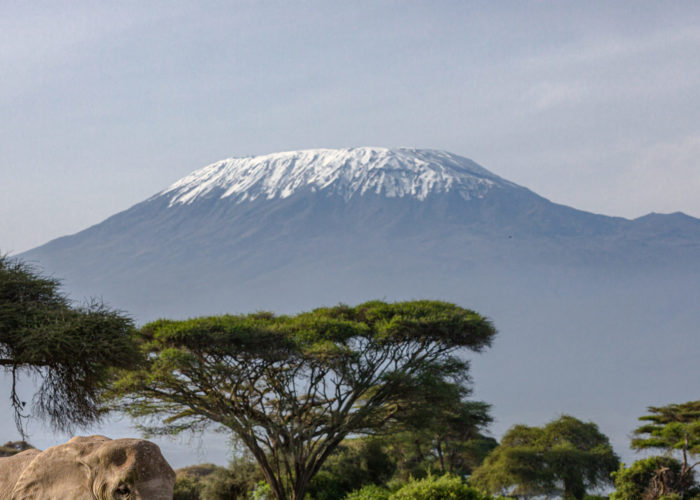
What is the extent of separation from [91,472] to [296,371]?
21162mm

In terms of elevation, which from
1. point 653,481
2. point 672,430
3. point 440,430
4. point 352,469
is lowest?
point 653,481

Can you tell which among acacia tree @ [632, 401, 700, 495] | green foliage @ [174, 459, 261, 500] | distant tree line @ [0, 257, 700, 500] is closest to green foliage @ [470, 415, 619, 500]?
distant tree line @ [0, 257, 700, 500]

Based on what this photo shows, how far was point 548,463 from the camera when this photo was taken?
32.9 meters

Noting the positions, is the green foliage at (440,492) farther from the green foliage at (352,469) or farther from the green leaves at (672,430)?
the green leaves at (672,430)

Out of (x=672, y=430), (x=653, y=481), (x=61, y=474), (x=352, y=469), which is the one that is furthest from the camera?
(x=352, y=469)

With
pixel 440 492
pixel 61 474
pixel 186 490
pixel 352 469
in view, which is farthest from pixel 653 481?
pixel 61 474

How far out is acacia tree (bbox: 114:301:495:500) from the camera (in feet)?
84.4

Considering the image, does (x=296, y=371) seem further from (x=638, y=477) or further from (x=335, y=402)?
(x=638, y=477)

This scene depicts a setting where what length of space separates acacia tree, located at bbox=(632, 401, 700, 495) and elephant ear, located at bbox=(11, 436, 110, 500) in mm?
24756

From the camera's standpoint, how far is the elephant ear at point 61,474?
22.3ft

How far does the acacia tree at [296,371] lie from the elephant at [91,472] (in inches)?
649

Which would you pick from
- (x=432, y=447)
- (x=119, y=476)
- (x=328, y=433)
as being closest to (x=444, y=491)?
(x=119, y=476)

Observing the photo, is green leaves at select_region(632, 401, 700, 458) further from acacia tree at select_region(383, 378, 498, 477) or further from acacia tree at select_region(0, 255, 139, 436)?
acacia tree at select_region(0, 255, 139, 436)

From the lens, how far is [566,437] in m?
36.5
